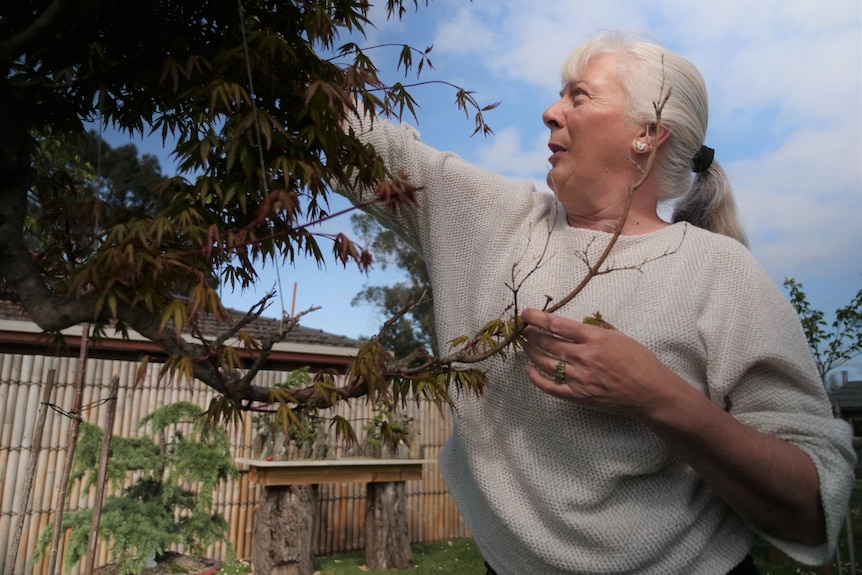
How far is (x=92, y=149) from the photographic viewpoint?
4.49ft

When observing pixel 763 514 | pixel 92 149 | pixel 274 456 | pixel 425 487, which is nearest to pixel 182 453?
pixel 274 456

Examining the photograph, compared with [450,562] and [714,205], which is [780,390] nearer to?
[714,205]

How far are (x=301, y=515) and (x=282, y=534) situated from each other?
0.19 metres

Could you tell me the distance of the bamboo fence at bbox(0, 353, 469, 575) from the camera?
480 centimetres

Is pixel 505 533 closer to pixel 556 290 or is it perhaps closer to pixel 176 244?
pixel 556 290

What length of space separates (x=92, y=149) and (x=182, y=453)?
8.62 feet

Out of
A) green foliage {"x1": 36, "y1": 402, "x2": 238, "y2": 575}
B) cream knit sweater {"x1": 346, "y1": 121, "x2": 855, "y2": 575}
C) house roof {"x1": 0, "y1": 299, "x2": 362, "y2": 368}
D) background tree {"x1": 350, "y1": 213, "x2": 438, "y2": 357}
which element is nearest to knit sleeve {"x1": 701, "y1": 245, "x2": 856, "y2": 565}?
cream knit sweater {"x1": 346, "y1": 121, "x2": 855, "y2": 575}

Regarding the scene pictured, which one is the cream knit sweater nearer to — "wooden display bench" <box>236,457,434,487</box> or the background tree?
"wooden display bench" <box>236,457,434,487</box>

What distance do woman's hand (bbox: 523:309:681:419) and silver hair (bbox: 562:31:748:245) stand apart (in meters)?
0.52

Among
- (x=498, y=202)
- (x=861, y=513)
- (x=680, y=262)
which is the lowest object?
(x=861, y=513)

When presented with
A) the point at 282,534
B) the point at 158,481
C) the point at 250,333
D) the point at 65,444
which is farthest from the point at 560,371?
the point at 65,444

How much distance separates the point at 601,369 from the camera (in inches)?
42.1

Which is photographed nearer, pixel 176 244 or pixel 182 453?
pixel 176 244

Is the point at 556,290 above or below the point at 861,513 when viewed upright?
above
